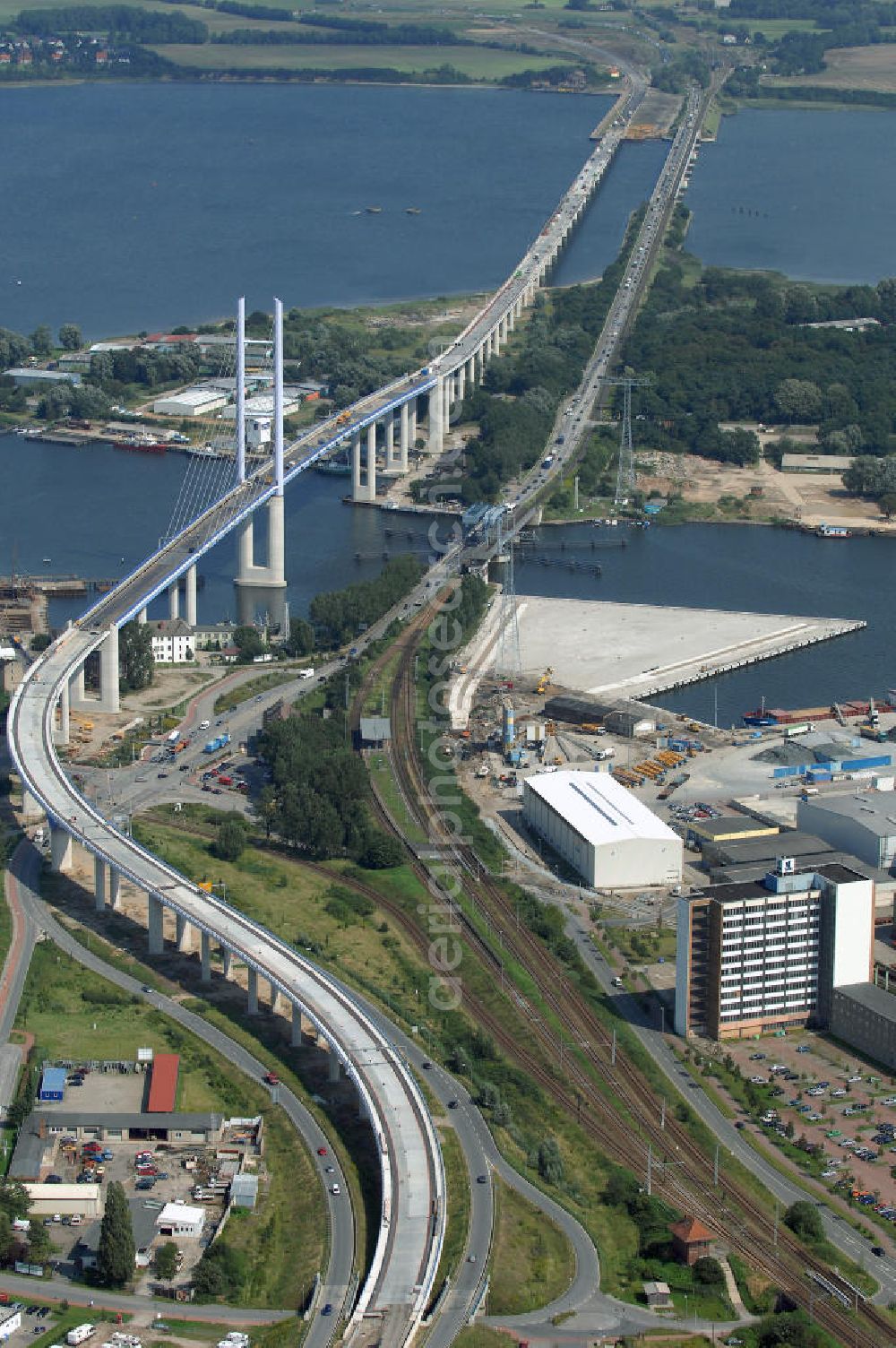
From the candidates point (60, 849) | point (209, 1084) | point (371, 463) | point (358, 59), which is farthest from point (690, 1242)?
point (358, 59)

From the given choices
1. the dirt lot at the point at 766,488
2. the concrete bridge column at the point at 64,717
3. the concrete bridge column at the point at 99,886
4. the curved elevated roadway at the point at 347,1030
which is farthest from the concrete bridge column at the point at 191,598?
the dirt lot at the point at 766,488

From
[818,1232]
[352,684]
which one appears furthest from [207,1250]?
[352,684]

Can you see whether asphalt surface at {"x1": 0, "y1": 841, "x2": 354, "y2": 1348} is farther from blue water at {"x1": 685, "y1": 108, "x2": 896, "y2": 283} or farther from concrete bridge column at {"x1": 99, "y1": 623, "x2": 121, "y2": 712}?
blue water at {"x1": 685, "y1": 108, "x2": 896, "y2": 283}

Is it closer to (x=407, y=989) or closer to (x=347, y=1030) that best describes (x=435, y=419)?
(x=407, y=989)

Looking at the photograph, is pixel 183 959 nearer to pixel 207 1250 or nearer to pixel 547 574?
pixel 207 1250

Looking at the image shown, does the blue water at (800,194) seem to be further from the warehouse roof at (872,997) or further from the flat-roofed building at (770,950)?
the warehouse roof at (872,997)
